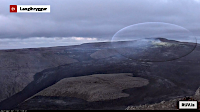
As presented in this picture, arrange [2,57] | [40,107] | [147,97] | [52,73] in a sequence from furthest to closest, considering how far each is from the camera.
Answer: [2,57]
[52,73]
[147,97]
[40,107]

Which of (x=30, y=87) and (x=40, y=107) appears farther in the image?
(x=30, y=87)

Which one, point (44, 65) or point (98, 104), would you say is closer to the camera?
point (98, 104)

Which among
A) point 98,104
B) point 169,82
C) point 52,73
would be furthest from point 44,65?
point 169,82

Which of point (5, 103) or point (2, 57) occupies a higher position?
point (2, 57)

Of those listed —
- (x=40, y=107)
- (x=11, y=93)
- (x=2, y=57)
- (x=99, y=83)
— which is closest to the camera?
(x=40, y=107)

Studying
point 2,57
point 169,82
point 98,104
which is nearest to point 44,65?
point 2,57

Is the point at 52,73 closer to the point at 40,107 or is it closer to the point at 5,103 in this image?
the point at 5,103

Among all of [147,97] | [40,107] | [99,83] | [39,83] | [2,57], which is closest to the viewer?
[40,107]

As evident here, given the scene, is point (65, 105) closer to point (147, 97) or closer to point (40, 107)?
point (40, 107)

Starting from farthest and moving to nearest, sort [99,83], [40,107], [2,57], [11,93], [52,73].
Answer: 1. [2,57]
2. [52,73]
3. [99,83]
4. [11,93]
5. [40,107]
